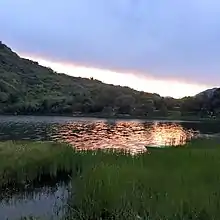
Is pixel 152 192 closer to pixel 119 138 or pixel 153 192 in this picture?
pixel 153 192

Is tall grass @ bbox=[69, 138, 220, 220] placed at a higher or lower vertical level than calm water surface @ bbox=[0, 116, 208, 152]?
higher

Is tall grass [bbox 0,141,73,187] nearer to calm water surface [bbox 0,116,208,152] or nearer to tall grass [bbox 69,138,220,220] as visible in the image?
tall grass [bbox 69,138,220,220]

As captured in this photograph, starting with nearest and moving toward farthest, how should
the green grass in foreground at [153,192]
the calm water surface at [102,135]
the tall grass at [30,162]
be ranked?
the green grass in foreground at [153,192]
the tall grass at [30,162]
the calm water surface at [102,135]

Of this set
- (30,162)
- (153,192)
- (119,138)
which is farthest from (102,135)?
(153,192)

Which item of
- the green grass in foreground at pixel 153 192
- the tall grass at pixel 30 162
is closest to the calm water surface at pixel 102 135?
the tall grass at pixel 30 162

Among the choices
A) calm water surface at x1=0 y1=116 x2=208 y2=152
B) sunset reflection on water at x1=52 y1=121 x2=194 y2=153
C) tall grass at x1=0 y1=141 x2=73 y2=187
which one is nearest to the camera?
tall grass at x1=0 y1=141 x2=73 y2=187

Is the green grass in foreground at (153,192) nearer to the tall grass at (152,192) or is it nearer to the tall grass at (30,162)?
the tall grass at (152,192)

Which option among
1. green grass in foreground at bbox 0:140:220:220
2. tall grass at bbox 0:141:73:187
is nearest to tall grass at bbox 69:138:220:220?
green grass in foreground at bbox 0:140:220:220

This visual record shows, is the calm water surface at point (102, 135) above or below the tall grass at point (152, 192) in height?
below

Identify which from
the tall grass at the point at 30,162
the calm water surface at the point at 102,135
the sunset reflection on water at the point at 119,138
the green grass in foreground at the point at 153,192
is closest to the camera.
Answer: the green grass in foreground at the point at 153,192

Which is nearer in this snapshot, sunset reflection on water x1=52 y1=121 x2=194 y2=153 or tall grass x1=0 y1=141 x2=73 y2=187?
tall grass x1=0 y1=141 x2=73 y2=187

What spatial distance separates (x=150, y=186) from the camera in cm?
1446

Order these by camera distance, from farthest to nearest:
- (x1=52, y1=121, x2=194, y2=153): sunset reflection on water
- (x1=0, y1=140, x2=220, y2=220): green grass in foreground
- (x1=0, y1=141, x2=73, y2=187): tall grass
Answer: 1. (x1=52, y1=121, x2=194, y2=153): sunset reflection on water
2. (x1=0, y1=141, x2=73, y2=187): tall grass
3. (x1=0, y1=140, x2=220, y2=220): green grass in foreground

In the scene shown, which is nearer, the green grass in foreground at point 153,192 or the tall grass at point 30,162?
the green grass in foreground at point 153,192
